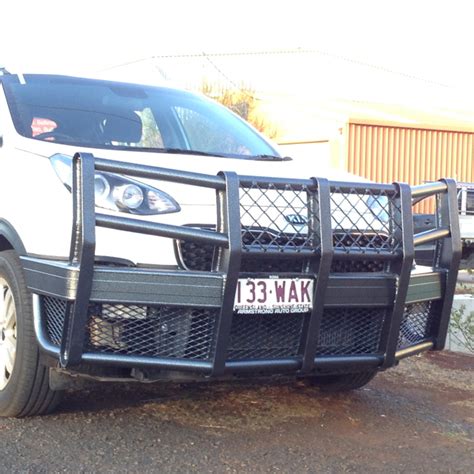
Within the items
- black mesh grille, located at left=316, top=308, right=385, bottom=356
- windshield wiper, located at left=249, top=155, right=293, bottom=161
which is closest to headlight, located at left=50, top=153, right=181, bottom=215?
black mesh grille, located at left=316, top=308, right=385, bottom=356

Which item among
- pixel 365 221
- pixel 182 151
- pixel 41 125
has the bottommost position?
pixel 365 221

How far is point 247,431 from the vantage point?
4.27 m

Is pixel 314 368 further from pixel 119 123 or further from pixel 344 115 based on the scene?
pixel 344 115

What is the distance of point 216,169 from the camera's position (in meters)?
4.36

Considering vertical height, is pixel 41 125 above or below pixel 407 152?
above

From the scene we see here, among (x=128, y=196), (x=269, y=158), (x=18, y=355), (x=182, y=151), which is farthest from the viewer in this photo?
(x=269, y=158)

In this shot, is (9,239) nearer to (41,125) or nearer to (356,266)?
(41,125)

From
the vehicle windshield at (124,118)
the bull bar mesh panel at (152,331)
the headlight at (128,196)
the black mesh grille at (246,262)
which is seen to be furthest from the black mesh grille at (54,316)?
the vehicle windshield at (124,118)

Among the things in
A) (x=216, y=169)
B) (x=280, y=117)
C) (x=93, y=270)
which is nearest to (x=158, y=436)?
(x=93, y=270)

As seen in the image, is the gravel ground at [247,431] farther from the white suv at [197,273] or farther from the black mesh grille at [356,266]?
the black mesh grille at [356,266]

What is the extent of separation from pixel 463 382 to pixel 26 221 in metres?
3.27

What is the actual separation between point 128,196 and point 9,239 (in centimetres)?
73

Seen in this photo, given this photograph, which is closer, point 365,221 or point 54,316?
point 54,316

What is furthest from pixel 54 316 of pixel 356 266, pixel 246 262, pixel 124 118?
pixel 124 118
